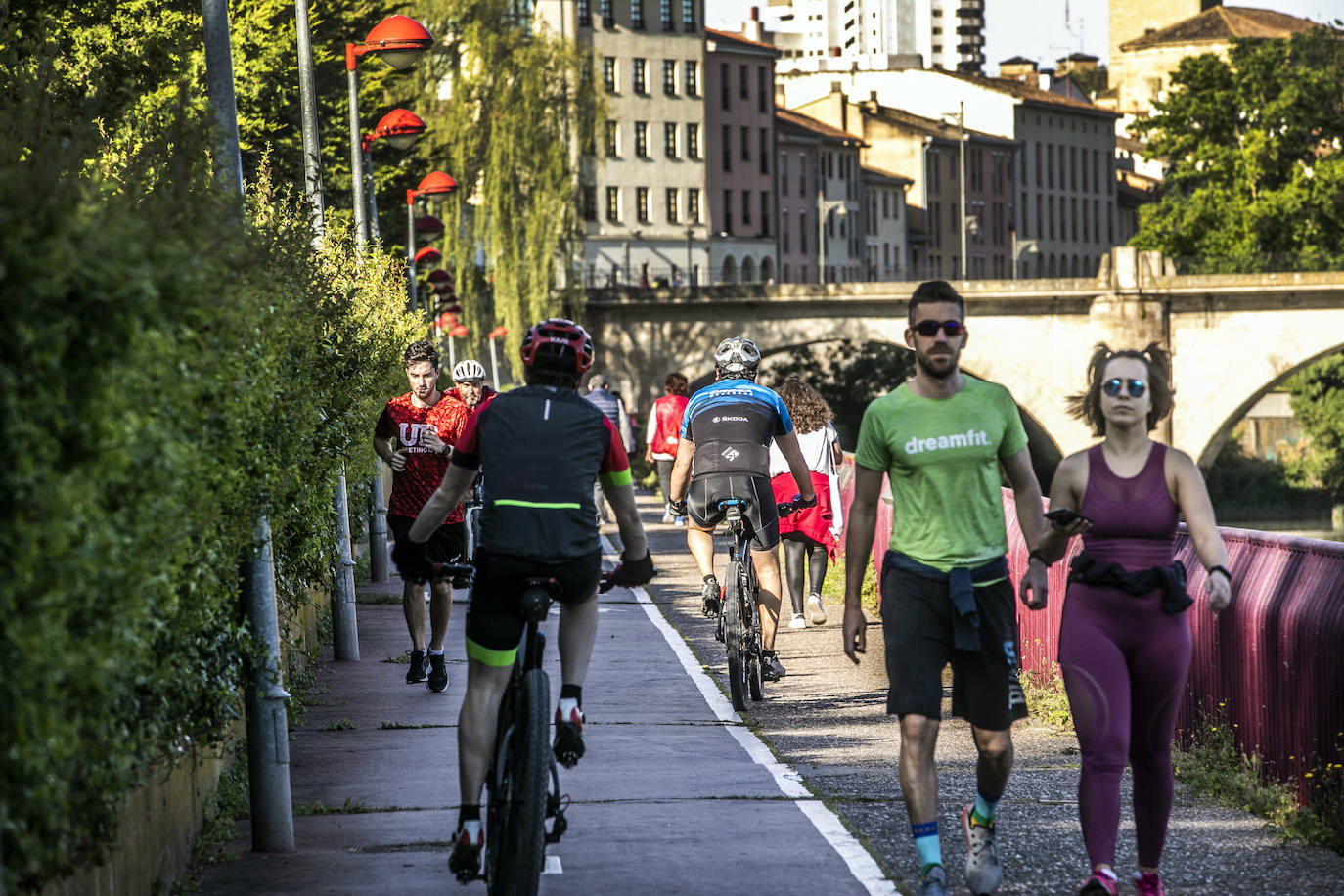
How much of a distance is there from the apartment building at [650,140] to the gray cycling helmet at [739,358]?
86.0m

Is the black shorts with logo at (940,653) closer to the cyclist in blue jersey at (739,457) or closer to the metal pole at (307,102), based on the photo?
the cyclist in blue jersey at (739,457)

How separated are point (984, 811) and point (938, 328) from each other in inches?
59.9

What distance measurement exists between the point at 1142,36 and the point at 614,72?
6930 cm

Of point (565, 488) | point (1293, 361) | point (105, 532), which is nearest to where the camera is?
point (105, 532)

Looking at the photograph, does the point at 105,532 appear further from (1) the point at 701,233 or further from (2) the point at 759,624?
(1) the point at 701,233

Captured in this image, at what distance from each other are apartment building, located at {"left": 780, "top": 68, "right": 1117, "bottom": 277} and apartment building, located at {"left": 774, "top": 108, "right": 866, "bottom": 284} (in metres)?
12.5

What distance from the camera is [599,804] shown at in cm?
794

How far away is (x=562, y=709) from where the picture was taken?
633cm

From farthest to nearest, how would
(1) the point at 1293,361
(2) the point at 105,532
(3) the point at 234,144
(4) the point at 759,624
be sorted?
(1) the point at 1293,361 < (4) the point at 759,624 < (3) the point at 234,144 < (2) the point at 105,532

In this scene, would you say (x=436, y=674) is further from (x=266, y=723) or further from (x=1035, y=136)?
(x=1035, y=136)

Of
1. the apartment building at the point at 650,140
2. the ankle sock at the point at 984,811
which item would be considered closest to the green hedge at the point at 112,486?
the ankle sock at the point at 984,811

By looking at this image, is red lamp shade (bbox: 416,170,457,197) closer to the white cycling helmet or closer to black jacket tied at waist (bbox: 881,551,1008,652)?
the white cycling helmet

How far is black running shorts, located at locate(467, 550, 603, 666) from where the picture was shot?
6180mm

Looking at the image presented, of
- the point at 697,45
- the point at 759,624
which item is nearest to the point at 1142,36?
the point at 697,45
